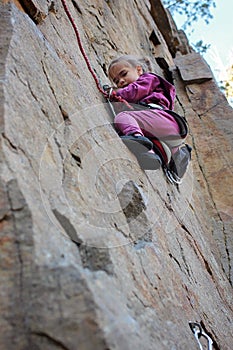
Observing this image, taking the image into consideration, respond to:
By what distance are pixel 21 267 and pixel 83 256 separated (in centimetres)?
24

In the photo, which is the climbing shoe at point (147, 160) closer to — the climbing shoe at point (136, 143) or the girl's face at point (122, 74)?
the climbing shoe at point (136, 143)

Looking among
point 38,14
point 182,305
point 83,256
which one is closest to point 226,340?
point 182,305

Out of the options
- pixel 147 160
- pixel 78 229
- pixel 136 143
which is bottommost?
pixel 147 160

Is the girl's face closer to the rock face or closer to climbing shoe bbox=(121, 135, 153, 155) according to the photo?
the rock face

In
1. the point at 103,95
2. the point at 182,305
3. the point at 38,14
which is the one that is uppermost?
the point at 38,14

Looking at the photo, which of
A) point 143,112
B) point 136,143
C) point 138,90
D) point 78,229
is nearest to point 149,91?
point 138,90

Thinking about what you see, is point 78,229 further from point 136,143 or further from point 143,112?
point 143,112

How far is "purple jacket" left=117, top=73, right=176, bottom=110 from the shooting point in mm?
3518

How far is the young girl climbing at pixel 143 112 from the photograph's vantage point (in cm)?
280

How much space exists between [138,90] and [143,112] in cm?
36

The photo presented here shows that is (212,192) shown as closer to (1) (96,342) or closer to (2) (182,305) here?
(2) (182,305)

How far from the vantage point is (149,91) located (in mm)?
3617

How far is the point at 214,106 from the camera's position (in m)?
6.25

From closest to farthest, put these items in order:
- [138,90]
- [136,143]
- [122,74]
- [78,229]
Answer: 1. [78,229]
2. [136,143]
3. [138,90]
4. [122,74]
